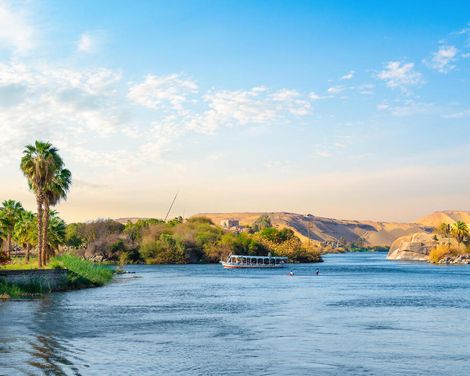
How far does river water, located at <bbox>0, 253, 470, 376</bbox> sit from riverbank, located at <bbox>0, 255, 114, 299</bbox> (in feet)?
7.98

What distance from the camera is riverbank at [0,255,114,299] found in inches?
2092

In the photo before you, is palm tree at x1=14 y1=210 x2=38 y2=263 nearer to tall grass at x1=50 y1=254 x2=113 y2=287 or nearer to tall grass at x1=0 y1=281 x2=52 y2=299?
tall grass at x1=50 y1=254 x2=113 y2=287

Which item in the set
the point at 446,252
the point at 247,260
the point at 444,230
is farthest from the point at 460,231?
the point at 247,260

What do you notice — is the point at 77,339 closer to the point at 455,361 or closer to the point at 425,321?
the point at 455,361

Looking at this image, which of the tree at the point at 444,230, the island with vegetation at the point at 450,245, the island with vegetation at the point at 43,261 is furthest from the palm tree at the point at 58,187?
the tree at the point at 444,230

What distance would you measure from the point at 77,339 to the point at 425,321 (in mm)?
22556

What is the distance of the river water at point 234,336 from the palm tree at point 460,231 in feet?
367

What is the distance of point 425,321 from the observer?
4028cm

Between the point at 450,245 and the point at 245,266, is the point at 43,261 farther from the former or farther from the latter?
the point at 450,245

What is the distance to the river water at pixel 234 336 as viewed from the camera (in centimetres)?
2483

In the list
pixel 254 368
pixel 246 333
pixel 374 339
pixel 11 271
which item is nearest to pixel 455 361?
pixel 374 339

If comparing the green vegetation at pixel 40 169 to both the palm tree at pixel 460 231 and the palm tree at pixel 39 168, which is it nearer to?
the palm tree at pixel 39 168

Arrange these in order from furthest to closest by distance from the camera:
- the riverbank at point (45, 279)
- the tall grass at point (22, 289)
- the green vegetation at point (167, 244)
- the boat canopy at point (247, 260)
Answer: the green vegetation at point (167, 244) → the boat canopy at point (247, 260) → the riverbank at point (45, 279) → the tall grass at point (22, 289)

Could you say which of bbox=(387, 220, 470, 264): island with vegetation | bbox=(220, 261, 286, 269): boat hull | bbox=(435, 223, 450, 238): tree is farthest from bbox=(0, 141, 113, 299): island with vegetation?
bbox=(435, 223, 450, 238): tree
